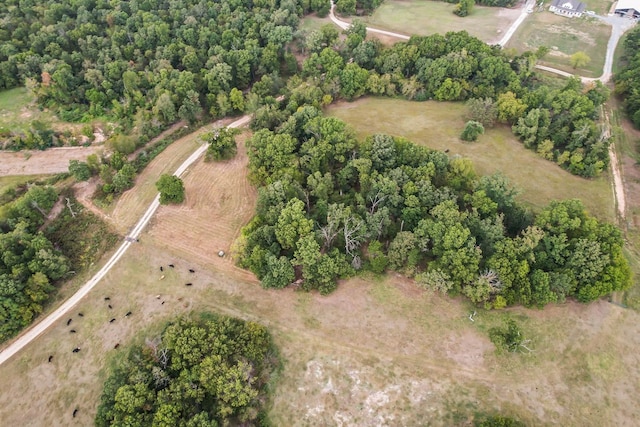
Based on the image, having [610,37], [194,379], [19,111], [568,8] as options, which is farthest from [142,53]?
[610,37]

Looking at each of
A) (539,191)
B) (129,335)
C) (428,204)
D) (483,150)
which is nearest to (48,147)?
(129,335)

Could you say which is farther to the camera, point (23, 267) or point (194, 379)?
point (23, 267)

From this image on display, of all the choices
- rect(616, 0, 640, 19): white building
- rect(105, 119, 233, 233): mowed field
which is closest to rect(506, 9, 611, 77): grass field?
rect(616, 0, 640, 19): white building

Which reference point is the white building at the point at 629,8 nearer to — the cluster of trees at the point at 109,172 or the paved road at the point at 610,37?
the paved road at the point at 610,37

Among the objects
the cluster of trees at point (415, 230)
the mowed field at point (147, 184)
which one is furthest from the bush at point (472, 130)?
the mowed field at point (147, 184)

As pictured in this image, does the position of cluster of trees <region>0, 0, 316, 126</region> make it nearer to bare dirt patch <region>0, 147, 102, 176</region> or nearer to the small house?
bare dirt patch <region>0, 147, 102, 176</region>

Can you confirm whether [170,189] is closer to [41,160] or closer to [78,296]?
[78,296]
